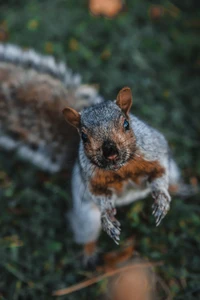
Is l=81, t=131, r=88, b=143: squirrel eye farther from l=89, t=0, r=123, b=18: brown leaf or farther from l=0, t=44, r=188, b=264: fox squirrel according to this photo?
l=89, t=0, r=123, b=18: brown leaf

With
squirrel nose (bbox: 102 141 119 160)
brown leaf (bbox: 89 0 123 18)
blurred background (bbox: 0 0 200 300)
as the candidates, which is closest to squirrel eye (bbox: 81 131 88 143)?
squirrel nose (bbox: 102 141 119 160)

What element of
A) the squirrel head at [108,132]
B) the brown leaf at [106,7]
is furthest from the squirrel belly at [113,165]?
the brown leaf at [106,7]

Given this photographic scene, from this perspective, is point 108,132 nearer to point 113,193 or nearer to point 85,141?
point 85,141

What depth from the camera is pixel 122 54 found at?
299 cm

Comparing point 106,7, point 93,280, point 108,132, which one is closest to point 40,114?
point 108,132

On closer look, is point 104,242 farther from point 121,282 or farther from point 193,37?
point 193,37

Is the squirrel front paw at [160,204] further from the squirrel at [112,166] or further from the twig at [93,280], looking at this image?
the twig at [93,280]

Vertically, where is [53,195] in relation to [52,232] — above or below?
above

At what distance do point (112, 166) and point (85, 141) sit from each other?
6.3 inches

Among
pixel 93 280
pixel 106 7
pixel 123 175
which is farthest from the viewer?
pixel 106 7

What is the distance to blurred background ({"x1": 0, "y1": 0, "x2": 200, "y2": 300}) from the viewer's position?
227 centimetres

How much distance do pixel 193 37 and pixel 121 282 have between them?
183 cm

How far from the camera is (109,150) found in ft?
5.44

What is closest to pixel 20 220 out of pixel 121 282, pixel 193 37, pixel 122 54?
pixel 121 282
